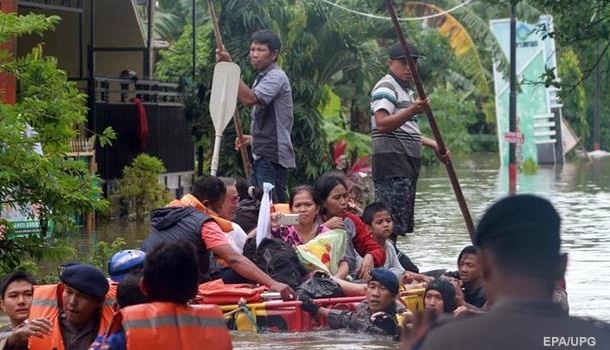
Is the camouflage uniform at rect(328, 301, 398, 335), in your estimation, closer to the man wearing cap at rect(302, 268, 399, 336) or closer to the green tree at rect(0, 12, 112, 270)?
the man wearing cap at rect(302, 268, 399, 336)

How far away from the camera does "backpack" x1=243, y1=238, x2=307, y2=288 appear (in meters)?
9.34

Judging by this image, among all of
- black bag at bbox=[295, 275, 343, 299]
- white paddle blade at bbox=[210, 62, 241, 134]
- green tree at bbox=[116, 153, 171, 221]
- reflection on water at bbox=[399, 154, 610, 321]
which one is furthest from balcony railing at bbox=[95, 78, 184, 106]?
black bag at bbox=[295, 275, 343, 299]

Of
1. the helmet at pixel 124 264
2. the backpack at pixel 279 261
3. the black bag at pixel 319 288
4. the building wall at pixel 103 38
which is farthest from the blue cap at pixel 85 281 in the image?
the building wall at pixel 103 38

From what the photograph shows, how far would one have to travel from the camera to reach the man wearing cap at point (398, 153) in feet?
35.2

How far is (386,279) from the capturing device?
28.7 ft

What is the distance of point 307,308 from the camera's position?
→ 903cm

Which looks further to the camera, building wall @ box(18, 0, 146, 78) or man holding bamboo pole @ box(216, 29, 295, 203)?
building wall @ box(18, 0, 146, 78)

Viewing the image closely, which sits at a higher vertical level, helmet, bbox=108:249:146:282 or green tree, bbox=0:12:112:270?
green tree, bbox=0:12:112:270

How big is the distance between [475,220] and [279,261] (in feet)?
26.4

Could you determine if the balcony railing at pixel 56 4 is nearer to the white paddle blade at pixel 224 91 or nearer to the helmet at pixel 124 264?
the white paddle blade at pixel 224 91

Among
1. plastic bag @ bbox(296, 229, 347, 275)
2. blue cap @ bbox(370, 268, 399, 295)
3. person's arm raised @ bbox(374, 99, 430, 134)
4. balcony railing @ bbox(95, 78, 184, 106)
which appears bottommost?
blue cap @ bbox(370, 268, 399, 295)

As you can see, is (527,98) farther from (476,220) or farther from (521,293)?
(521,293)

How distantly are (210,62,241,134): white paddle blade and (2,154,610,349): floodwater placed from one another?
2.32 m

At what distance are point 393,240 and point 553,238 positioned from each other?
733 centimetres
